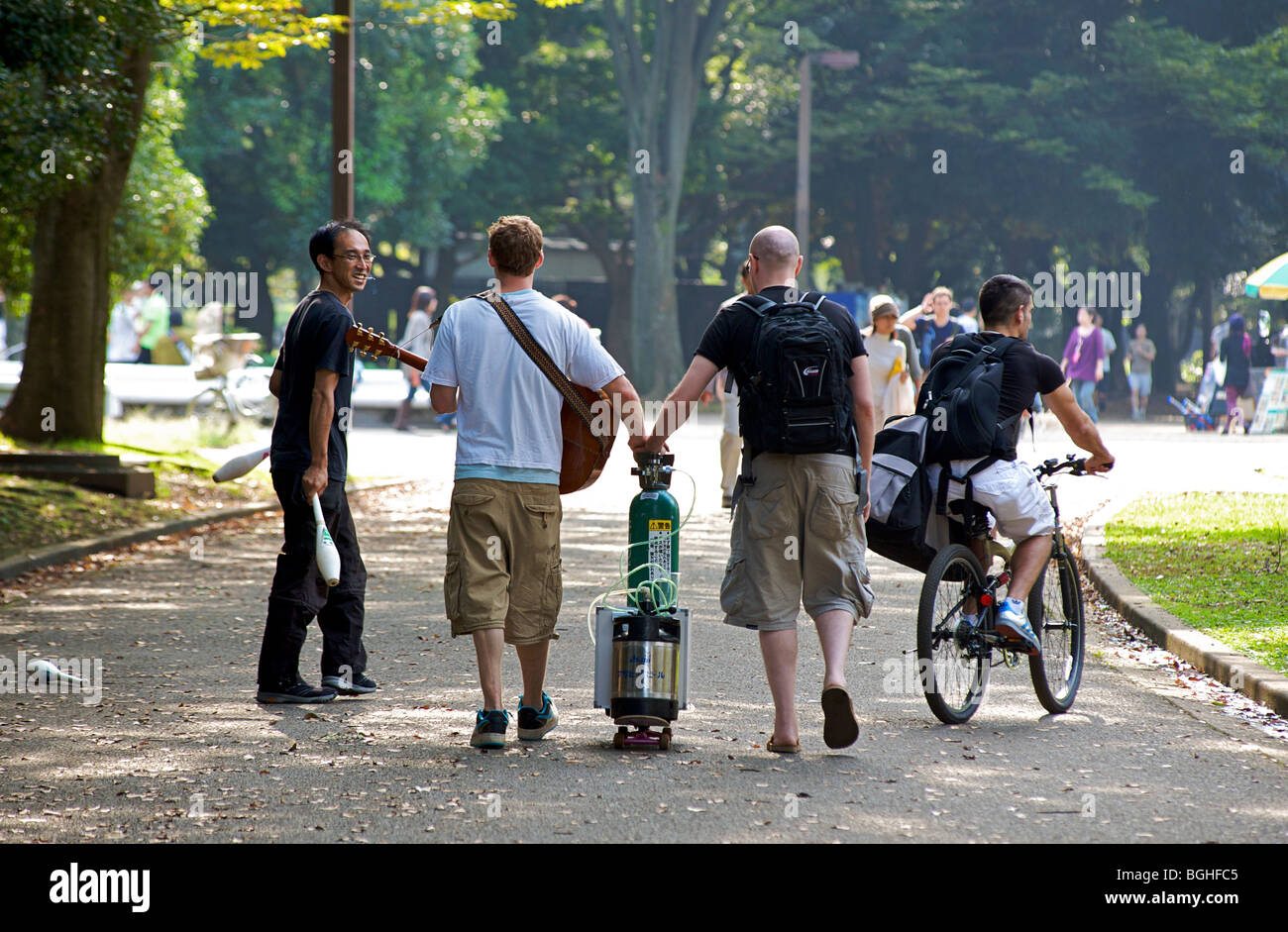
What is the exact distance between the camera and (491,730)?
6.11 m

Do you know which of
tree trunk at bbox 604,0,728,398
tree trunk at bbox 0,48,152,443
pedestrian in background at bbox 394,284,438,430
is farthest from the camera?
tree trunk at bbox 604,0,728,398

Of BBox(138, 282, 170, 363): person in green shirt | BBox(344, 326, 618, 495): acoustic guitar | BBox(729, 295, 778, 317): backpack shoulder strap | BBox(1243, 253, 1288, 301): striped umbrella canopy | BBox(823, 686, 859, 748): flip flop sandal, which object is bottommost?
BBox(823, 686, 859, 748): flip flop sandal

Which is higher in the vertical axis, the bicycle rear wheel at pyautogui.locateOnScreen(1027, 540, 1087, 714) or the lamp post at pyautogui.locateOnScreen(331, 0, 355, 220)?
the lamp post at pyautogui.locateOnScreen(331, 0, 355, 220)

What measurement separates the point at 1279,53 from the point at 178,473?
2870 centimetres

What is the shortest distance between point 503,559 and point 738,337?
1.17 meters

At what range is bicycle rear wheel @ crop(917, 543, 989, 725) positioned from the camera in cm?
653

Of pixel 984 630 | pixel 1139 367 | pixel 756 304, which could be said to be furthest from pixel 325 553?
pixel 1139 367

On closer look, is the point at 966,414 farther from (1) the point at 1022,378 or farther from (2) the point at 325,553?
(2) the point at 325,553

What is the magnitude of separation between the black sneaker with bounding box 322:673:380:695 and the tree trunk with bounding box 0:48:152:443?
9.04m

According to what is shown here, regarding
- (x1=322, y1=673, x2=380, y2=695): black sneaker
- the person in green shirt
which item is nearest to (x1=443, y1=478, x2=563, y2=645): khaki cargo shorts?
(x1=322, y1=673, x2=380, y2=695): black sneaker

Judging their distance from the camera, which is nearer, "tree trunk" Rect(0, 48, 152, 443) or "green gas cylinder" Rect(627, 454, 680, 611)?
"green gas cylinder" Rect(627, 454, 680, 611)

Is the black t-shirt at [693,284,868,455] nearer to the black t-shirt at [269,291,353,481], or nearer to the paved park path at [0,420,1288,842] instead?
the paved park path at [0,420,1288,842]
